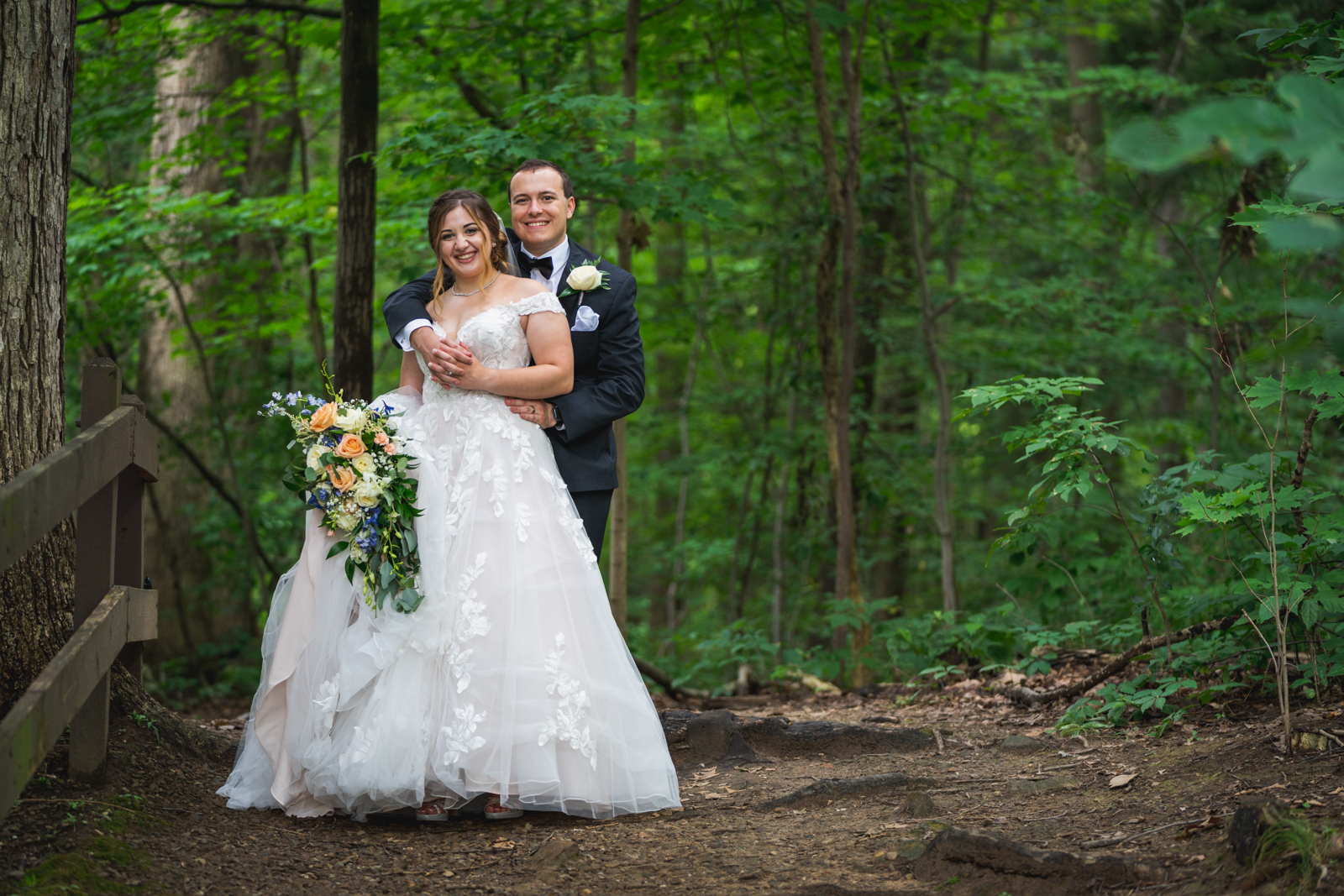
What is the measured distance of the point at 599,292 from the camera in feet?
12.6

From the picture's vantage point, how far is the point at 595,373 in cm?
390

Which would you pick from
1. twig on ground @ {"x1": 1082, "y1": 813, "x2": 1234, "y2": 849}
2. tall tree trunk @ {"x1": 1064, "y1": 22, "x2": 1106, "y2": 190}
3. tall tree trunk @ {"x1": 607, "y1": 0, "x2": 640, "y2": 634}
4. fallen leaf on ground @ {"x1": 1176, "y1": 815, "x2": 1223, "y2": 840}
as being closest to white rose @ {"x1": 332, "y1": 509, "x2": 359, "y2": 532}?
twig on ground @ {"x1": 1082, "y1": 813, "x2": 1234, "y2": 849}

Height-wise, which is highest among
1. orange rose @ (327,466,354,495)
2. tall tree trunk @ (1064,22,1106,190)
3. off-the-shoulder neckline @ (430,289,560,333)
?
tall tree trunk @ (1064,22,1106,190)

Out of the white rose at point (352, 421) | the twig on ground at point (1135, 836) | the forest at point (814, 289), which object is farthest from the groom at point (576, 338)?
the twig on ground at point (1135, 836)

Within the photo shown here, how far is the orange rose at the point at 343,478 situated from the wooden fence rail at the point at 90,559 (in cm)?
57

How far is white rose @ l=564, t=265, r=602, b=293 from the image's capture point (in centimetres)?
373

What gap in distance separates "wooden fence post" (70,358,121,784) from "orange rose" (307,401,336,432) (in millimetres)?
644

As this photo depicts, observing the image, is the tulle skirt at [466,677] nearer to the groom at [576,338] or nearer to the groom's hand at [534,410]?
the groom's hand at [534,410]

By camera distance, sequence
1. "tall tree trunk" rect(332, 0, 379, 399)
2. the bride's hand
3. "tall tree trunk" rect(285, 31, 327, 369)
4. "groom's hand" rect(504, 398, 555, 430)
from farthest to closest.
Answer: "tall tree trunk" rect(285, 31, 327, 369) < "tall tree trunk" rect(332, 0, 379, 399) < "groom's hand" rect(504, 398, 555, 430) < the bride's hand

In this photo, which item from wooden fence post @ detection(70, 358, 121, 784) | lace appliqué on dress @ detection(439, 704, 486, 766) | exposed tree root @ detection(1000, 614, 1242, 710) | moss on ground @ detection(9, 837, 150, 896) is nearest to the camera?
moss on ground @ detection(9, 837, 150, 896)

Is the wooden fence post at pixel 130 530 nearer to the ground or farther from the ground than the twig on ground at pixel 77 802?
farther from the ground

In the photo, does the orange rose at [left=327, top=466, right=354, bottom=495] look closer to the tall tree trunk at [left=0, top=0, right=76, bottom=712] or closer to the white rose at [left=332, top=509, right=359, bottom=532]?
the white rose at [left=332, top=509, right=359, bottom=532]

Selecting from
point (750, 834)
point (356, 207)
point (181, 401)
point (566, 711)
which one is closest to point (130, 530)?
point (566, 711)

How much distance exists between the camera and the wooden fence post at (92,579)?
113 inches
